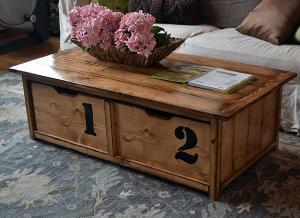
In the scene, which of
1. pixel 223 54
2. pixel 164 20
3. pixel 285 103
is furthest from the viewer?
pixel 164 20

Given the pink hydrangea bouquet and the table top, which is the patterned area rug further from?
the pink hydrangea bouquet

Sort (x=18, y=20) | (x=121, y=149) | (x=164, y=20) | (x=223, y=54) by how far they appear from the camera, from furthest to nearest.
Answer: (x=18, y=20) → (x=164, y=20) → (x=223, y=54) → (x=121, y=149)

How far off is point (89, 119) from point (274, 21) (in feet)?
3.79

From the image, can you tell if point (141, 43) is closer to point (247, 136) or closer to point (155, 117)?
point (155, 117)

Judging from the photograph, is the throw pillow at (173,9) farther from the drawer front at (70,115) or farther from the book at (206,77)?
the drawer front at (70,115)

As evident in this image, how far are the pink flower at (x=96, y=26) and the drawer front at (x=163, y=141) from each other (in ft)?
1.06

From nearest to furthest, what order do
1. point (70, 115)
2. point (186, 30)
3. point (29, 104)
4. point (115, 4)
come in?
point (70, 115)
point (29, 104)
point (186, 30)
point (115, 4)

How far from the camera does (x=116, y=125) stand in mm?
2045

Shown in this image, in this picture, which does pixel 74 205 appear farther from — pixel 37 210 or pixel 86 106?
pixel 86 106

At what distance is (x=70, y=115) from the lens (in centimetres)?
220

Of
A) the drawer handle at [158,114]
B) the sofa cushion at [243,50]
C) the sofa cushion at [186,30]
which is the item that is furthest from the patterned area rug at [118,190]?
the sofa cushion at [186,30]

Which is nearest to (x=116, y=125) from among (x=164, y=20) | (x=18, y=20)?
(x=164, y=20)

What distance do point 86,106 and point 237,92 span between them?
669 mm

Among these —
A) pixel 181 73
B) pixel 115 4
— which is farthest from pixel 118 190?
pixel 115 4
